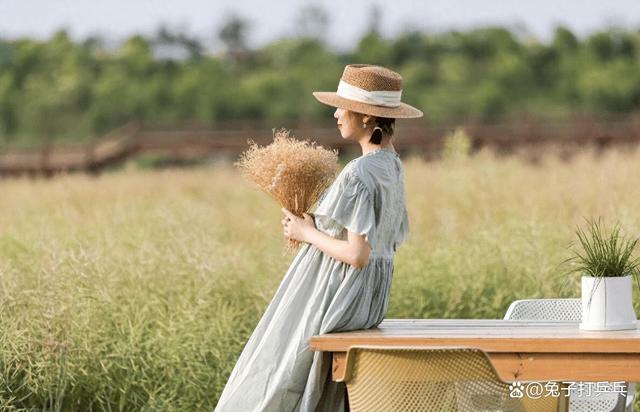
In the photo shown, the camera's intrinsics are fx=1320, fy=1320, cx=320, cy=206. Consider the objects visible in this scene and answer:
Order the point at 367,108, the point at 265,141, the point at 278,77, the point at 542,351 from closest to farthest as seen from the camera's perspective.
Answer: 1. the point at 542,351
2. the point at 367,108
3. the point at 265,141
4. the point at 278,77

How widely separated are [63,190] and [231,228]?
718 centimetres

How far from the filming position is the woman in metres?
4.09

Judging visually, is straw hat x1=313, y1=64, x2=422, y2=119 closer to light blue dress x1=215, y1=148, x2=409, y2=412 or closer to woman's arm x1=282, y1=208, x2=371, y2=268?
light blue dress x1=215, y1=148, x2=409, y2=412

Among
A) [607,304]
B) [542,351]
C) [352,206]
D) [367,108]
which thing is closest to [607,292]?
[607,304]

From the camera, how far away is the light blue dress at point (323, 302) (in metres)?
4.09

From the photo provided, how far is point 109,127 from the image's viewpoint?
180 ft

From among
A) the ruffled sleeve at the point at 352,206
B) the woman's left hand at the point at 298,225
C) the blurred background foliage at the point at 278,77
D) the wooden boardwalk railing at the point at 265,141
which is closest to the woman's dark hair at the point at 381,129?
the ruffled sleeve at the point at 352,206

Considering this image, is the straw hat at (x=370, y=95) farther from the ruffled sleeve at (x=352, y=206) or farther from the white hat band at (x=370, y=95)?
the ruffled sleeve at (x=352, y=206)

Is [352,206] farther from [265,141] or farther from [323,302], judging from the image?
[265,141]

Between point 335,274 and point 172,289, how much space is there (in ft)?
8.43

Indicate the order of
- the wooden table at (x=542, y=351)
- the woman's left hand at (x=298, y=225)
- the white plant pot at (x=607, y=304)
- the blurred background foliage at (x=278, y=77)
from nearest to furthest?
the wooden table at (x=542, y=351) < the white plant pot at (x=607, y=304) < the woman's left hand at (x=298, y=225) < the blurred background foliage at (x=278, y=77)

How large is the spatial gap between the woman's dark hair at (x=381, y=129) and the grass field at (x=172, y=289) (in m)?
2.07

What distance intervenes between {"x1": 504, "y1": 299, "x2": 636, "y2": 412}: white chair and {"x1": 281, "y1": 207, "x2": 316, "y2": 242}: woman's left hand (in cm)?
98

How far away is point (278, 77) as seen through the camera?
6122 cm
